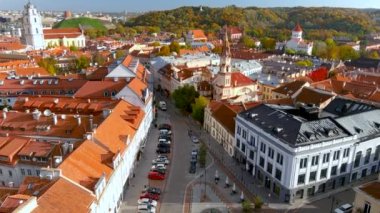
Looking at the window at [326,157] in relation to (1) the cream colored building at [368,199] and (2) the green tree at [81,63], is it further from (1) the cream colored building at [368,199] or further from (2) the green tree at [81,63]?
(2) the green tree at [81,63]

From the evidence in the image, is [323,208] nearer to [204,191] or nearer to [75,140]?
[204,191]

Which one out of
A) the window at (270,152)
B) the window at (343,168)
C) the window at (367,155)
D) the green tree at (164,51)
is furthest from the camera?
the green tree at (164,51)

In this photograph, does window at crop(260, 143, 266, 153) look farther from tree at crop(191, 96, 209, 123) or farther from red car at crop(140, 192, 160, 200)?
tree at crop(191, 96, 209, 123)

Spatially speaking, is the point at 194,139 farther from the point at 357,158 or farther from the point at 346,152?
the point at 357,158

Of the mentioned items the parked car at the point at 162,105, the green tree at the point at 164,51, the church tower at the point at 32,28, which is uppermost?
the church tower at the point at 32,28

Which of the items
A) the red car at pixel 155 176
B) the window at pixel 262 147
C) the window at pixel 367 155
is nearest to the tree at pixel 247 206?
the window at pixel 262 147

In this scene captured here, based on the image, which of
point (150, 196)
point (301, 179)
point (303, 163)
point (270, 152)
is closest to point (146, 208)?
point (150, 196)
